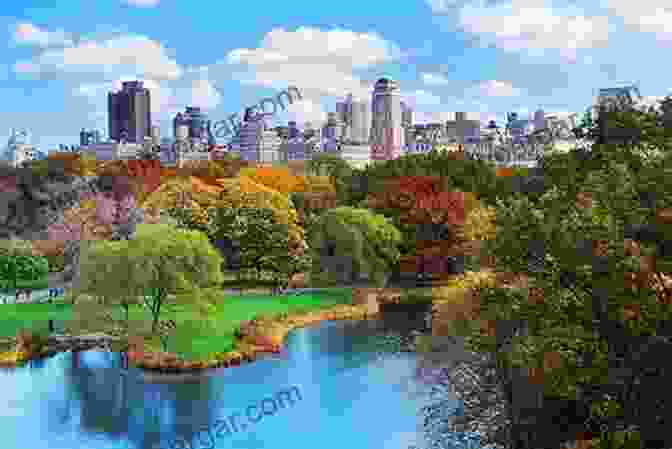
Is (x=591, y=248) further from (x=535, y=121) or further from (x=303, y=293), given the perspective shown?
(x=535, y=121)

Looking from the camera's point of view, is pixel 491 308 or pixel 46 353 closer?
pixel 491 308

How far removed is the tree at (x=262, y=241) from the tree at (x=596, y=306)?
17830mm

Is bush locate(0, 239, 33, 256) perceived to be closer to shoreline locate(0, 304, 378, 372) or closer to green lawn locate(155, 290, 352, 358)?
green lawn locate(155, 290, 352, 358)

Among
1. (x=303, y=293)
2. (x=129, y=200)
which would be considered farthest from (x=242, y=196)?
(x=129, y=200)

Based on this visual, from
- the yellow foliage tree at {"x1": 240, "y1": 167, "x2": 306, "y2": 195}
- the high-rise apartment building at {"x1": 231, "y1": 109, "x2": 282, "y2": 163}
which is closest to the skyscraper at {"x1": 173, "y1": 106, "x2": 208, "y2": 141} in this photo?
the high-rise apartment building at {"x1": 231, "y1": 109, "x2": 282, "y2": 163}

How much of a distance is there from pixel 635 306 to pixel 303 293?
2004 centimetres

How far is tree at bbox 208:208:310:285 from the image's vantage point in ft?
94.7

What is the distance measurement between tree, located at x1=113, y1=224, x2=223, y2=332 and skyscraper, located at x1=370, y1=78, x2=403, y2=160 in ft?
297

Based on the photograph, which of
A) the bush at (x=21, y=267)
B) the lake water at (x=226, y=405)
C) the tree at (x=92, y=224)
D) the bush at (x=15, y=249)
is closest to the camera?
the lake water at (x=226, y=405)

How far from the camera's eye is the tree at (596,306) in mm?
8719

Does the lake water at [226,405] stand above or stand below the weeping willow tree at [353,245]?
below

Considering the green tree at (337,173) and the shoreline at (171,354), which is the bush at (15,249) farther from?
the green tree at (337,173)

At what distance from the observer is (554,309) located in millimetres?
9430

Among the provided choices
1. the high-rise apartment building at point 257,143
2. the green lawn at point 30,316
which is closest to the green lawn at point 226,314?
the green lawn at point 30,316
